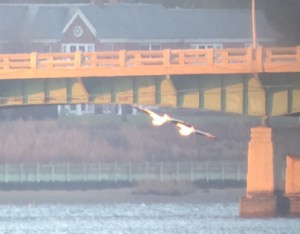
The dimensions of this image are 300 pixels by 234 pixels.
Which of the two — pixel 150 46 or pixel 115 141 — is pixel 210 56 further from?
pixel 150 46

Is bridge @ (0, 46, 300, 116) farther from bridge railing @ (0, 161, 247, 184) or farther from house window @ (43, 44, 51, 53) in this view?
house window @ (43, 44, 51, 53)

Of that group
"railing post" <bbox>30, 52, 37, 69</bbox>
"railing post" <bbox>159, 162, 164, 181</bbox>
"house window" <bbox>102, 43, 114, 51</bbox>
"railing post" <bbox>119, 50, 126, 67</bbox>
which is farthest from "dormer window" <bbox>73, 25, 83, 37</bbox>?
"railing post" <bbox>119, 50, 126, 67</bbox>

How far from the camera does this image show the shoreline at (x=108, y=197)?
300ft

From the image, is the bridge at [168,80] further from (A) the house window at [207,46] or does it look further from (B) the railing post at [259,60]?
(A) the house window at [207,46]

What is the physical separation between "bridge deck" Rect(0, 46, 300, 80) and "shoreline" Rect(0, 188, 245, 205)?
11.1 m

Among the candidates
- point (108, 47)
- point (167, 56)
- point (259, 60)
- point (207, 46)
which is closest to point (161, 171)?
point (167, 56)

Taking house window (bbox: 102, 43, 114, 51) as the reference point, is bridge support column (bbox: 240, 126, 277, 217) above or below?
below

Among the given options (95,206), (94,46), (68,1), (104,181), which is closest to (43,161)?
(104,181)

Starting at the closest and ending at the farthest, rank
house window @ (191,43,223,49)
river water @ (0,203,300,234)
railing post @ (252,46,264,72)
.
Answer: river water @ (0,203,300,234) < railing post @ (252,46,264,72) < house window @ (191,43,223,49)

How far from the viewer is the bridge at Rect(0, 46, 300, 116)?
80250 millimetres

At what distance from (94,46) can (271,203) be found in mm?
44129

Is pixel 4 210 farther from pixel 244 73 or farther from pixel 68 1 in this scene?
pixel 68 1

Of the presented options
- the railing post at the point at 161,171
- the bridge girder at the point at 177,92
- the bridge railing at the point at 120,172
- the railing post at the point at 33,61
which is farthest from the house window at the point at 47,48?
the railing post at the point at 33,61

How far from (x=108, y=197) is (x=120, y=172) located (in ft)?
16.1
